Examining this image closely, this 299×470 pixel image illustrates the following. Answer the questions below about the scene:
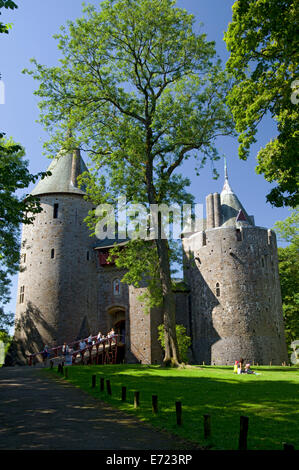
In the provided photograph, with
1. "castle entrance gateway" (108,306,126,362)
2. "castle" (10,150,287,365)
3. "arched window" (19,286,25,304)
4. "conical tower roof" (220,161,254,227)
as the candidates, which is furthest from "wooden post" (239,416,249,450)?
"conical tower roof" (220,161,254,227)

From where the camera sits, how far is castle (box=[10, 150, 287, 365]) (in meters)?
31.5

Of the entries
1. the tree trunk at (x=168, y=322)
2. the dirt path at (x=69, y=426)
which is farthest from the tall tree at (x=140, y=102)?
the dirt path at (x=69, y=426)

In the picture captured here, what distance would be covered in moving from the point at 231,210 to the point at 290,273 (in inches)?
327

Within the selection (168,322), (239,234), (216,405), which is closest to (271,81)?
(216,405)

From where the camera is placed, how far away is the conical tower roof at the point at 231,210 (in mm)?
38134

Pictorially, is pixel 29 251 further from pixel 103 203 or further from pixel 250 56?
pixel 250 56

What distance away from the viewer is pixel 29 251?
34125 millimetres

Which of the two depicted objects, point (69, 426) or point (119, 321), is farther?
point (119, 321)

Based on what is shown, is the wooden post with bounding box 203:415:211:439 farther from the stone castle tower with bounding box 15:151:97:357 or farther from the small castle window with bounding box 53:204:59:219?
the small castle window with bounding box 53:204:59:219

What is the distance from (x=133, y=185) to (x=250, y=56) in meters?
10.8

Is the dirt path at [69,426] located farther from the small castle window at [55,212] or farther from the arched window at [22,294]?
the small castle window at [55,212]

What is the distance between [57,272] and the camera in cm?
3278

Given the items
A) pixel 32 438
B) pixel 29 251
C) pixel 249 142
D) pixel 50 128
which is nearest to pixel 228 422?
pixel 32 438

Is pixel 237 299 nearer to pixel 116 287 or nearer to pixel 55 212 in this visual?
pixel 116 287
